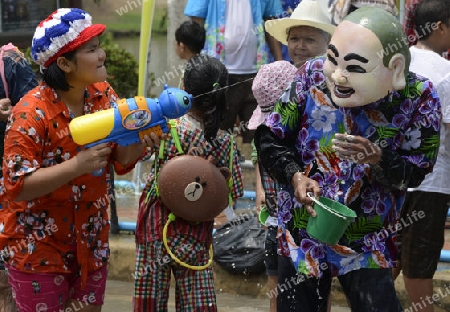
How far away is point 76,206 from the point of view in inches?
162

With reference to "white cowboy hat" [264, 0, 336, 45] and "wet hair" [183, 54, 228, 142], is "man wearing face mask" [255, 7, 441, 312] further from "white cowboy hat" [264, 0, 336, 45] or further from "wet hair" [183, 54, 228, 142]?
"white cowboy hat" [264, 0, 336, 45]

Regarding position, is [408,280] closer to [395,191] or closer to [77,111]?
[395,191]

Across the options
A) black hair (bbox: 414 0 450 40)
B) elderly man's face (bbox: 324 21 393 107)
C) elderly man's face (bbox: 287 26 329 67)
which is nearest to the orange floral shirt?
elderly man's face (bbox: 324 21 393 107)

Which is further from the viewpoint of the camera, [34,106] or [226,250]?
[226,250]

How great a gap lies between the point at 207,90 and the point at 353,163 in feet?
3.45

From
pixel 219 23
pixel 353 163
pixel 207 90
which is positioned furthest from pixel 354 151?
pixel 219 23

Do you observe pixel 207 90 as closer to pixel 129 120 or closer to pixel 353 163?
pixel 129 120

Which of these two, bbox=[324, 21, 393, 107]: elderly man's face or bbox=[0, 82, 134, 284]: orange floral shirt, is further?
bbox=[0, 82, 134, 284]: orange floral shirt

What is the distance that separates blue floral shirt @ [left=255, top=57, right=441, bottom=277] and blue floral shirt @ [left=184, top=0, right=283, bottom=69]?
11.9 feet

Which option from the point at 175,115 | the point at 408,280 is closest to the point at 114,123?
the point at 175,115

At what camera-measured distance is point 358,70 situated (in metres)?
3.66

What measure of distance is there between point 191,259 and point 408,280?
128 cm

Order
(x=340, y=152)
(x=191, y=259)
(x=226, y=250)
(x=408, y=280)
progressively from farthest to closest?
1. (x=226, y=250)
2. (x=408, y=280)
3. (x=191, y=259)
4. (x=340, y=152)

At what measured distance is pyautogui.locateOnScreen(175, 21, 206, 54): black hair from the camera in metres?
7.54
